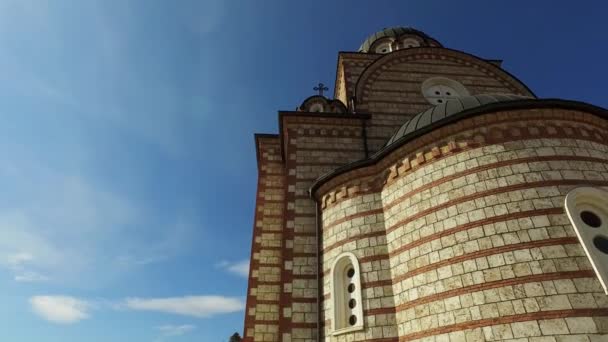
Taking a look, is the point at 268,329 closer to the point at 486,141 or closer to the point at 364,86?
the point at 486,141

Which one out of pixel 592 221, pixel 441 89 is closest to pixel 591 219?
pixel 592 221

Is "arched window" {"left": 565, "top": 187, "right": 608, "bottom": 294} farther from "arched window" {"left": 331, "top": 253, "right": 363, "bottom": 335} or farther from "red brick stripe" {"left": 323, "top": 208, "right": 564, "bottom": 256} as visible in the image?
"arched window" {"left": 331, "top": 253, "right": 363, "bottom": 335}

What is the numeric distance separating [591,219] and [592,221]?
40 millimetres

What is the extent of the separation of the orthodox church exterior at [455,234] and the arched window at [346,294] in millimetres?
28

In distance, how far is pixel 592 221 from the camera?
6.25 meters

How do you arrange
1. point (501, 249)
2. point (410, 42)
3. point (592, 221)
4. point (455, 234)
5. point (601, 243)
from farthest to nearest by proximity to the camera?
point (410, 42) < point (455, 234) < point (592, 221) < point (501, 249) < point (601, 243)

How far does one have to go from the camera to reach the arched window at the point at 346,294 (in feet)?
24.1

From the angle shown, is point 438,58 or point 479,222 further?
point 438,58

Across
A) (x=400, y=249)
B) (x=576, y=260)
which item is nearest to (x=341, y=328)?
(x=400, y=249)

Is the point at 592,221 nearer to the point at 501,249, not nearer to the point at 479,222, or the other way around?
the point at 501,249

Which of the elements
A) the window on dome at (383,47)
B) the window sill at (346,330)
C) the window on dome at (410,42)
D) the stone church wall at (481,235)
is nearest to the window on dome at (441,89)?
the stone church wall at (481,235)

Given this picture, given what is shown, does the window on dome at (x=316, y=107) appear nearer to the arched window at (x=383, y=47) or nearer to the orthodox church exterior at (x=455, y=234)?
the orthodox church exterior at (x=455, y=234)

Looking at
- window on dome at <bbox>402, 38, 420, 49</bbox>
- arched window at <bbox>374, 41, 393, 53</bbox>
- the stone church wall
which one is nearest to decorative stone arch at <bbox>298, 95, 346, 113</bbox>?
the stone church wall

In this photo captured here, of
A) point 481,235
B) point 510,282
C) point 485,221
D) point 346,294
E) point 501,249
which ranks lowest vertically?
point 510,282
